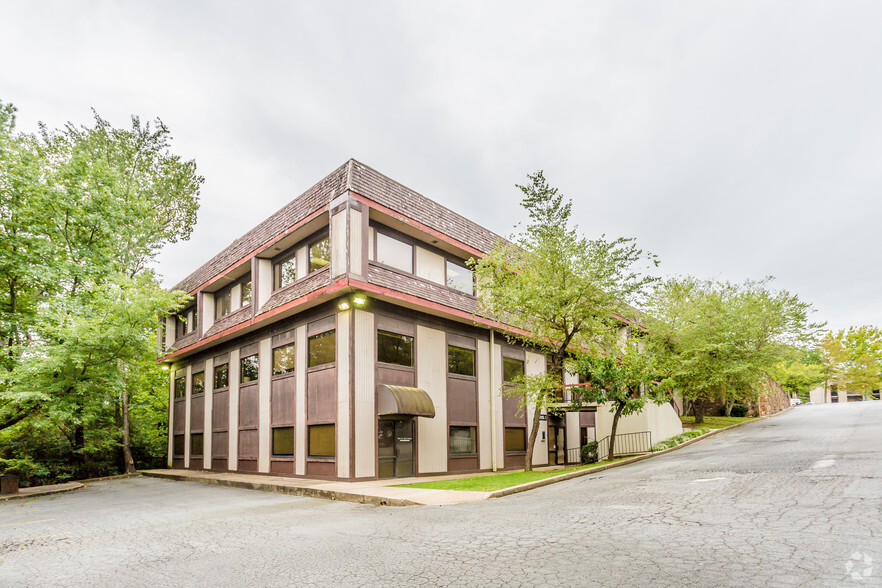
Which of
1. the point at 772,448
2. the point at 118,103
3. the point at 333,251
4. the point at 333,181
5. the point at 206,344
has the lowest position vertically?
the point at 772,448

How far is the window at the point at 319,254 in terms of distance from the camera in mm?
17494

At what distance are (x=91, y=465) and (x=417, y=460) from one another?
17.1 metres

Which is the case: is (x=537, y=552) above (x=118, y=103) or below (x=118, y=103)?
below

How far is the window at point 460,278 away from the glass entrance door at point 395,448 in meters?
5.50

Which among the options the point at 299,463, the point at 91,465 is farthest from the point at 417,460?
the point at 91,465

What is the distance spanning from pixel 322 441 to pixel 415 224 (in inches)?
298

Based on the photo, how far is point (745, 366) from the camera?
26.6 meters

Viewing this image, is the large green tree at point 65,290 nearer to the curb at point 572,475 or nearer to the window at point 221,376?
the window at point 221,376

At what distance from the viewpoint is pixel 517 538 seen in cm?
645

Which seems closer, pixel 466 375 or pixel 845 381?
pixel 466 375

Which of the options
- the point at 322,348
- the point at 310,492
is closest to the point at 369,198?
the point at 322,348

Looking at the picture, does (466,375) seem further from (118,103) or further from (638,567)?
(118,103)


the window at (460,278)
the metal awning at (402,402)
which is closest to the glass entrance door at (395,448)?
the metal awning at (402,402)

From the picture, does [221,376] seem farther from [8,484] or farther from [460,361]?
[460,361]
